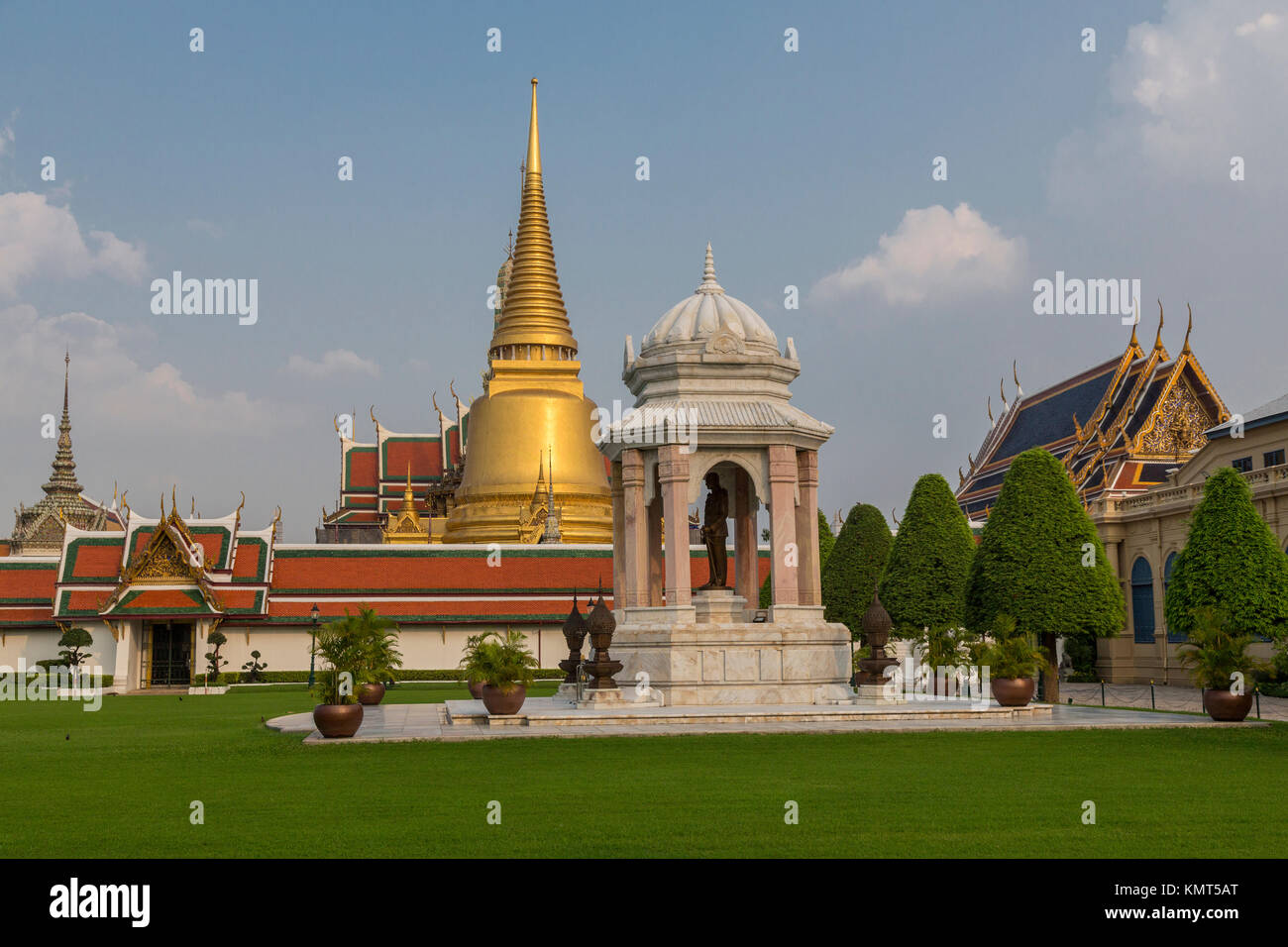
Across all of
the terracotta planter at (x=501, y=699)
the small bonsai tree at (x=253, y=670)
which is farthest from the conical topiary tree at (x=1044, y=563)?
the small bonsai tree at (x=253, y=670)

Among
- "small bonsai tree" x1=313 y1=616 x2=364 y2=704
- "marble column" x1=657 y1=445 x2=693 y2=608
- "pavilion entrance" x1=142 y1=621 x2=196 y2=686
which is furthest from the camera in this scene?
"pavilion entrance" x1=142 y1=621 x2=196 y2=686

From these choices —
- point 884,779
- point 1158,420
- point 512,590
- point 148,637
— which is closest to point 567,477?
point 512,590

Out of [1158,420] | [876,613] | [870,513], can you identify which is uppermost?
[1158,420]

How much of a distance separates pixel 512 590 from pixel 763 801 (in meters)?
40.4

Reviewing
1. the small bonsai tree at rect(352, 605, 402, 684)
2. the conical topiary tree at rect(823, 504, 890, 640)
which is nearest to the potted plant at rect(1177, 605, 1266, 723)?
the small bonsai tree at rect(352, 605, 402, 684)

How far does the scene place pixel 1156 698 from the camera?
122 feet

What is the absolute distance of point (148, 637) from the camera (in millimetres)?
49594

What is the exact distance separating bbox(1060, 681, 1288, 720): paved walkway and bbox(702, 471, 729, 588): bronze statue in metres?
10.6

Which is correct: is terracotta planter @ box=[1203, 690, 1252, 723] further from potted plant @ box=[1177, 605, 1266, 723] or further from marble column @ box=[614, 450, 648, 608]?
marble column @ box=[614, 450, 648, 608]

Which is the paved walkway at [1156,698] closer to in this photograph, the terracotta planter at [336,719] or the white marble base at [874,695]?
the white marble base at [874,695]

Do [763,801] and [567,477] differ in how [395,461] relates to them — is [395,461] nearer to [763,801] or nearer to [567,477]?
[567,477]

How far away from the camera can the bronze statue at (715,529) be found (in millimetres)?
27688

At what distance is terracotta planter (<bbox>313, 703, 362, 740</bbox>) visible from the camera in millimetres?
20266

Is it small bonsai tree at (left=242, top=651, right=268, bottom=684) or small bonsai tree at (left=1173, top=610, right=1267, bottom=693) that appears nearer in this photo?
small bonsai tree at (left=1173, top=610, right=1267, bottom=693)
